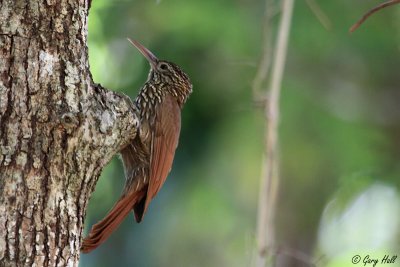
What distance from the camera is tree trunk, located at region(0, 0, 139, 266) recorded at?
3.33m

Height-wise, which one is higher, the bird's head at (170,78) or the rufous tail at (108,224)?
the bird's head at (170,78)

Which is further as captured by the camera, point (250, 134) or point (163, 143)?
point (250, 134)

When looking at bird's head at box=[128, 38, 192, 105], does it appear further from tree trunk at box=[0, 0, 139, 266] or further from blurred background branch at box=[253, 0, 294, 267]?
tree trunk at box=[0, 0, 139, 266]

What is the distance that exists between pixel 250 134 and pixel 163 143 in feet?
16.3

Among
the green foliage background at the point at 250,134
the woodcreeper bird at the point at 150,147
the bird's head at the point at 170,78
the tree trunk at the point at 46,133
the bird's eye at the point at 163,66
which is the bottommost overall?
the tree trunk at the point at 46,133

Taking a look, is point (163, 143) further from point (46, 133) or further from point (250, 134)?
point (250, 134)

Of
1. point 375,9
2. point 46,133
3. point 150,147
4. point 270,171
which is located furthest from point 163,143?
point 375,9

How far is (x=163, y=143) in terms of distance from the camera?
5.09m

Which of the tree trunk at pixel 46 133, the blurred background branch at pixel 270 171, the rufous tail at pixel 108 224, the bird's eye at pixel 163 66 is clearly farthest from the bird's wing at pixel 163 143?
the tree trunk at pixel 46 133

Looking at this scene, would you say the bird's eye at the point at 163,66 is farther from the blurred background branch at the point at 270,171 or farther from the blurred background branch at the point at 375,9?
the blurred background branch at the point at 375,9

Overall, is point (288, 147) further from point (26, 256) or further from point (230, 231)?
point (26, 256)

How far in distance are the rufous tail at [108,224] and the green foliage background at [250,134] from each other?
428 cm

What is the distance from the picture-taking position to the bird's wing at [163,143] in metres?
4.76

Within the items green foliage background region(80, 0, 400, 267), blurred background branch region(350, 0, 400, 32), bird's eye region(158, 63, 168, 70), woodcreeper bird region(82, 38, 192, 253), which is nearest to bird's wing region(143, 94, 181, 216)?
woodcreeper bird region(82, 38, 192, 253)
